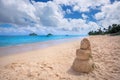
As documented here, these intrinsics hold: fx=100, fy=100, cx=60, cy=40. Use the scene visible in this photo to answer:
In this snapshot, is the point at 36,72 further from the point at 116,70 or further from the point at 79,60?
the point at 116,70

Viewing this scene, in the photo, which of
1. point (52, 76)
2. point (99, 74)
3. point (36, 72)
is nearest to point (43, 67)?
point (36, 72)

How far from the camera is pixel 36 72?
4.33m

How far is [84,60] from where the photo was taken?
432 cm

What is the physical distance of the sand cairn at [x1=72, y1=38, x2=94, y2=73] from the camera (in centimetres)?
420

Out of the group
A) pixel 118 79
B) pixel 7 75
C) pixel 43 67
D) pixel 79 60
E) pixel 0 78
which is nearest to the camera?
pixel 118 79

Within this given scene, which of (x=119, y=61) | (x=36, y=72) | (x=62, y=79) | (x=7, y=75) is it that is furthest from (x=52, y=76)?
(x=119, y=61)

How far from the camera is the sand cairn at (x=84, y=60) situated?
13.8 ft

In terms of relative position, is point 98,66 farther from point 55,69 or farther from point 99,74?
point 55,69

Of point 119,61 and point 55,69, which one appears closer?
point 55,69

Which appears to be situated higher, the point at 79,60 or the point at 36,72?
the point at 79,60

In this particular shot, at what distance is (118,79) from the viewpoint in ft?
11.8

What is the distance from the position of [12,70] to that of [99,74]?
12.5 feet

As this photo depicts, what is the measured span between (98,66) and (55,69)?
1999mm

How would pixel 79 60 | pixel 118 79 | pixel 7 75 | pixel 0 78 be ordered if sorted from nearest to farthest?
pixel 118 79 < pixel 0 78 < pixel 7 75 < pixel 79 60
